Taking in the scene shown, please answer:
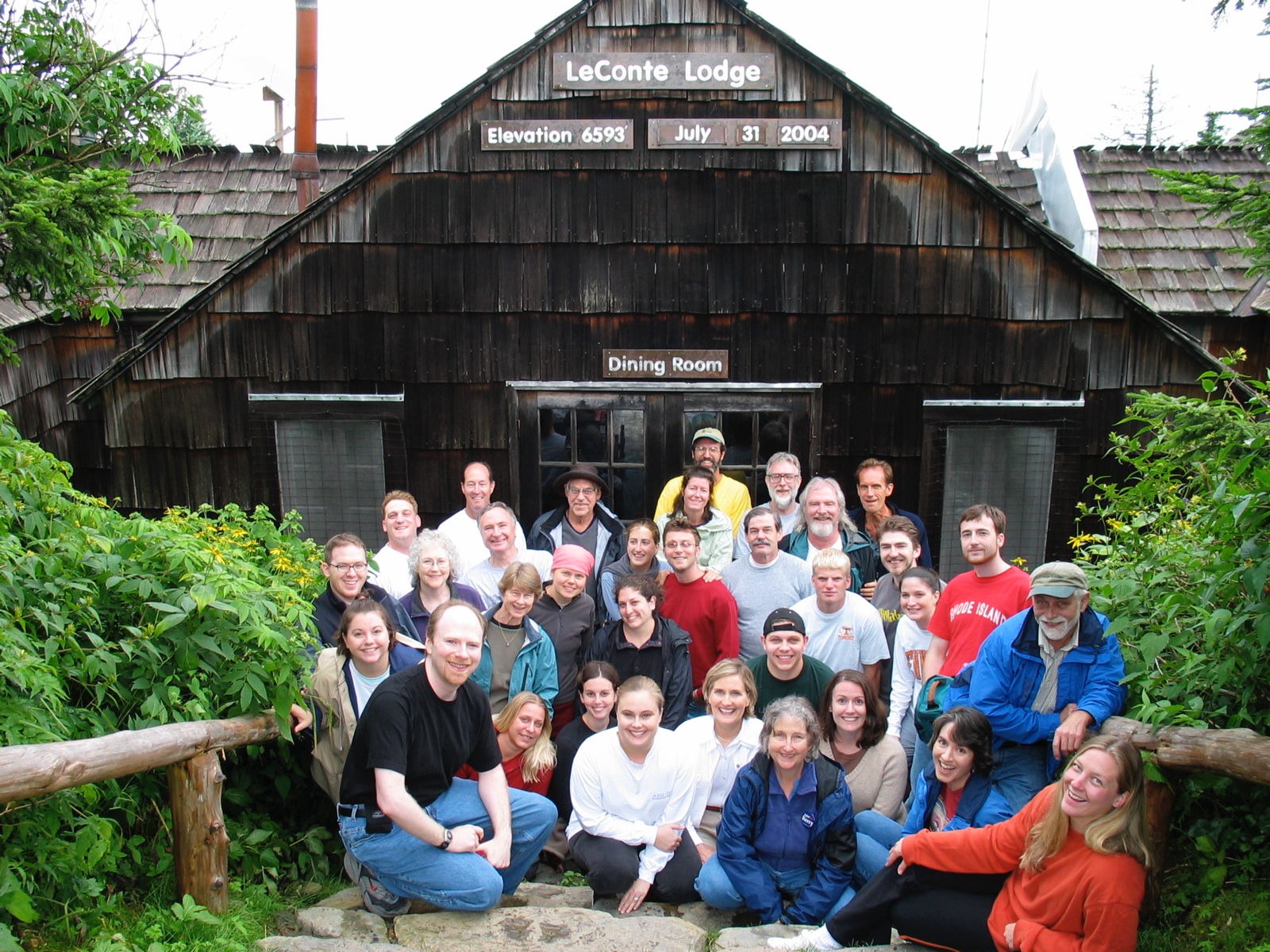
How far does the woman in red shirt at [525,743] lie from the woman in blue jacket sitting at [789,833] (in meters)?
0.95

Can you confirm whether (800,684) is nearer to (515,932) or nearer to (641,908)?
(641,908)

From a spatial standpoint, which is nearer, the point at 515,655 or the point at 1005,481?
the point at 515,655

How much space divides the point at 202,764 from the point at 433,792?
90 centimetres

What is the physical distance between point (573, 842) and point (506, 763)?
0.51m

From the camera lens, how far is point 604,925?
3709 mm

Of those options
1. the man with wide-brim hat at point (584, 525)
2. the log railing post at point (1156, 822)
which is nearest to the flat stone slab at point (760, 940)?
the log railing post at point (1156, 822)

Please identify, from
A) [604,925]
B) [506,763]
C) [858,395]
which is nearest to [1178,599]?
[604,925]

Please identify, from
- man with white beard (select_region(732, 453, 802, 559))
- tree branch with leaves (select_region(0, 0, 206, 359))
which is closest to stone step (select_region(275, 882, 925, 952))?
man with white beard (select_region(732, 453, 802, 559))

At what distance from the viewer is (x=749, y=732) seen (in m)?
4.33

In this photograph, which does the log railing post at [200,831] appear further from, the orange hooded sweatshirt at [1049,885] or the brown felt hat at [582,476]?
the orange hooded sweatshirt at [1049,885]

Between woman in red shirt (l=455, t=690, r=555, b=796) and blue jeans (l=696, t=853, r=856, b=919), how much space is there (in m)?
0.90

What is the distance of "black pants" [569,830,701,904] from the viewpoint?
4.16 m

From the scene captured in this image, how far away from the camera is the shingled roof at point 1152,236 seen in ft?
24.8

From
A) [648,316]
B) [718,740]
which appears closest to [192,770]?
[718,740]
